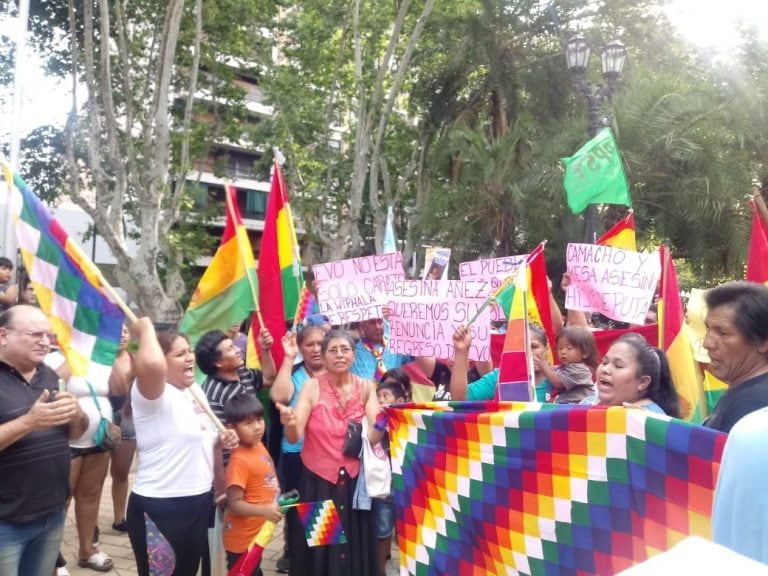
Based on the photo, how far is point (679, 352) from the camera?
467 centimetres

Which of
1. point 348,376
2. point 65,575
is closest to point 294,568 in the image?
point 348,376

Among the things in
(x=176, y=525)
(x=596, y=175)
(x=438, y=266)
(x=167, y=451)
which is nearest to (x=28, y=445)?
(x=167, y=451)

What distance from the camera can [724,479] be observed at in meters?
1.28

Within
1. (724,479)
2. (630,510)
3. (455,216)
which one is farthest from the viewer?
(455,216)

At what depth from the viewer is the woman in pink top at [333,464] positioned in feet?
13.8

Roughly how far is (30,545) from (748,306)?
3.08m

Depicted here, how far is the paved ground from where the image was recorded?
511cm

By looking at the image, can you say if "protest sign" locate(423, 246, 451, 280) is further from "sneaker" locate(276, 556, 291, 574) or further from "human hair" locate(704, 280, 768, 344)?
"human hair" locate(704, 280, 768, 344)

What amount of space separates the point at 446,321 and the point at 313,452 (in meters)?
1.25

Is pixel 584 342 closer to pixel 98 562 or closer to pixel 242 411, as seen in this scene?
pixel 242 411

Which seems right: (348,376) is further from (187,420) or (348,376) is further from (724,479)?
(724,479)

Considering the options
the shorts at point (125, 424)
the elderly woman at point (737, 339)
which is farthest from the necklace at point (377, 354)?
the elderly woman at point (737, 339)

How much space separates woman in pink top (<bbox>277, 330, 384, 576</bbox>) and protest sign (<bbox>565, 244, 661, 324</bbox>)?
226cm

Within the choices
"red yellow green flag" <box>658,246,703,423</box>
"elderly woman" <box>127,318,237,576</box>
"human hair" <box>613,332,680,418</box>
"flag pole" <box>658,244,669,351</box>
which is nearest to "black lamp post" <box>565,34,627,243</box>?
"flag pole" <box>658,244,669,351</box>
